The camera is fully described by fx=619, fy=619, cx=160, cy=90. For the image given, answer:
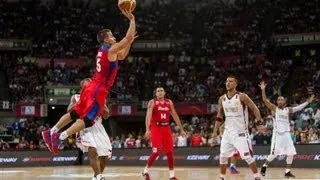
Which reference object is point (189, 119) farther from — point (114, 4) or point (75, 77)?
point (114, 4)

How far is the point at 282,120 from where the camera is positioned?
60.8 feet

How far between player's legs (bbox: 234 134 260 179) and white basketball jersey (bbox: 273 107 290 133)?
18.6 ft

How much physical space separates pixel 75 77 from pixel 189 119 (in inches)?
323

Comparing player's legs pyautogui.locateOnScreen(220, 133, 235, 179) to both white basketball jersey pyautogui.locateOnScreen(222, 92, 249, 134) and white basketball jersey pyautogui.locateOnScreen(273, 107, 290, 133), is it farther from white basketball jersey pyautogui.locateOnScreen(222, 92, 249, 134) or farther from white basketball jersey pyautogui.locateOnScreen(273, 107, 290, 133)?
white basketball jersey pyautogui.locateOnScreen(273, 107, 290, 133)

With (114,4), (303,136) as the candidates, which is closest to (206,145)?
(303,136)

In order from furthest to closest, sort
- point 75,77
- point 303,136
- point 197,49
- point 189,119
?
point 197,49, point 75,77, point 189,119, point 303,136

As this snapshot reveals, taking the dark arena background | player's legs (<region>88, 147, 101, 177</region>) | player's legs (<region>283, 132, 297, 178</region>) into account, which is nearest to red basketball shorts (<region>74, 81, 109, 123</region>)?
player's legs (<region>88, 147, 101, 177</region>)

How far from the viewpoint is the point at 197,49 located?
1719 inches

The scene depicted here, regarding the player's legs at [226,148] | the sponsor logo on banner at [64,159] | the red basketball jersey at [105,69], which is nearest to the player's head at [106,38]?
the red basketball jersey at [105,69]

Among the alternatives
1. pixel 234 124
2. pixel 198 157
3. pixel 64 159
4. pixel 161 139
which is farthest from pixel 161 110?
pixel 64 159

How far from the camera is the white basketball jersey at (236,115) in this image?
13195mm

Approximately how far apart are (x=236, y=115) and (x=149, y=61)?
3062 cm

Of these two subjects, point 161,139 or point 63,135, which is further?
point 161,139

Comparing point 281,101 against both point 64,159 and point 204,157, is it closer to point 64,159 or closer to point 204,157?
point 204,157
